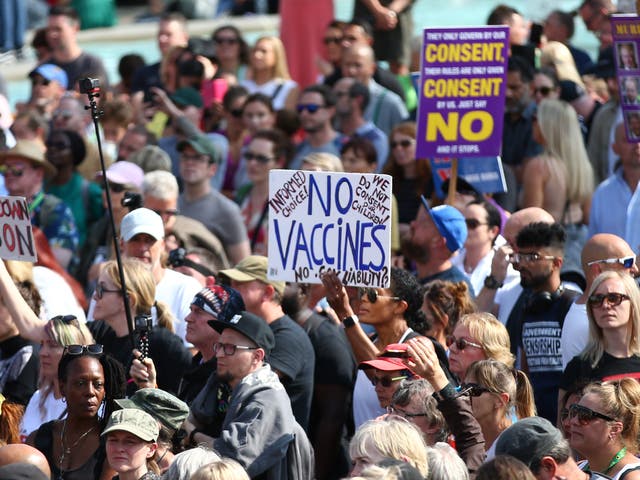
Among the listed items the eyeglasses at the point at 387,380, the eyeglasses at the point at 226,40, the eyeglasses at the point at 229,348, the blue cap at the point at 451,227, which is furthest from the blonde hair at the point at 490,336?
the eyeglasses at the point at 226,40

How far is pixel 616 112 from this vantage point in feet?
36.8

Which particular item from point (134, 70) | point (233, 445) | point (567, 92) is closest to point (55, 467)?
point (233, 445)

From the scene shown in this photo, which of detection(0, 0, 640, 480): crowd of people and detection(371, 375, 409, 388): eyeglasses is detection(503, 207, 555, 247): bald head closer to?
detection(0, 0, 640, 480): crowd of people

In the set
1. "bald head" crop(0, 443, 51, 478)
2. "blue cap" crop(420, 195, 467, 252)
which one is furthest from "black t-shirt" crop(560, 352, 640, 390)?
"bald head" crop(0, 443, 51, 478)

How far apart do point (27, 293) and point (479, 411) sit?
117 inches

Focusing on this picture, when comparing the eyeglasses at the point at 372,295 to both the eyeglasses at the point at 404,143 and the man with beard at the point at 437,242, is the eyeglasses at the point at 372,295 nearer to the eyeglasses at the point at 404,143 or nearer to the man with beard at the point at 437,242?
the man with beard at the point at 437,242

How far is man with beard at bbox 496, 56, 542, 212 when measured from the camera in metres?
11.0

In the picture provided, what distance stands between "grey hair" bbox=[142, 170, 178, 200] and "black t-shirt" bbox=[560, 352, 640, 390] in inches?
138

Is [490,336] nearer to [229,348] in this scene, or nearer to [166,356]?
[229,348]

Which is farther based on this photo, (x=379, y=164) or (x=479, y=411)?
(x=379, y=164)

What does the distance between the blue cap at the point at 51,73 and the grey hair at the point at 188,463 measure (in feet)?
28.0

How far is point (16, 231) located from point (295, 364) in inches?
65.4

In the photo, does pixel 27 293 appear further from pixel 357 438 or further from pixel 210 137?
pixel 210 137

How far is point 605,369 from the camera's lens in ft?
23.1
